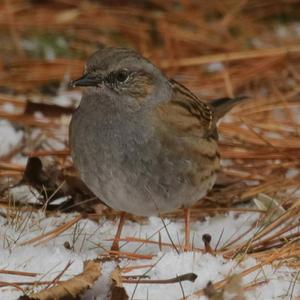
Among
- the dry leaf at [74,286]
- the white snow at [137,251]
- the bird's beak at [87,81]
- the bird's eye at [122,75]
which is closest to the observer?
the dry leaf at [74,286]

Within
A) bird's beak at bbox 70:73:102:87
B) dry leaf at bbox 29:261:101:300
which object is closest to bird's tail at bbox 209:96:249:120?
bird's beak at bbox 70:73:102:87

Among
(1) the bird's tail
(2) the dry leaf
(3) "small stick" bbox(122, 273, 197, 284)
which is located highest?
(2) the dry leaf

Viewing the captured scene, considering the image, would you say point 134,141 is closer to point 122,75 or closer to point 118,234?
point 122,75

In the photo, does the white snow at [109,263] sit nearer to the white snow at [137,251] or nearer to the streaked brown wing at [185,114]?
the white snow at [137,251]

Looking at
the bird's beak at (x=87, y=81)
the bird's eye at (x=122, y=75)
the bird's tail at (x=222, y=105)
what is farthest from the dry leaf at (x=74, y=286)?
the bird's tail at (x=222, y=105)

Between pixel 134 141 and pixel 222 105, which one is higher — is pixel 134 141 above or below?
above

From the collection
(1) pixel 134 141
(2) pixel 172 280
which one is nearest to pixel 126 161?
(1) pixel 134 141

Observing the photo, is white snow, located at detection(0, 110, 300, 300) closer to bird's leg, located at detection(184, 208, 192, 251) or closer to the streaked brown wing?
bird's leg, located at detection(184, 208, 192, 251)

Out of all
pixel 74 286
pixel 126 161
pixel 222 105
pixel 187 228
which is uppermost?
pixel 126 161
